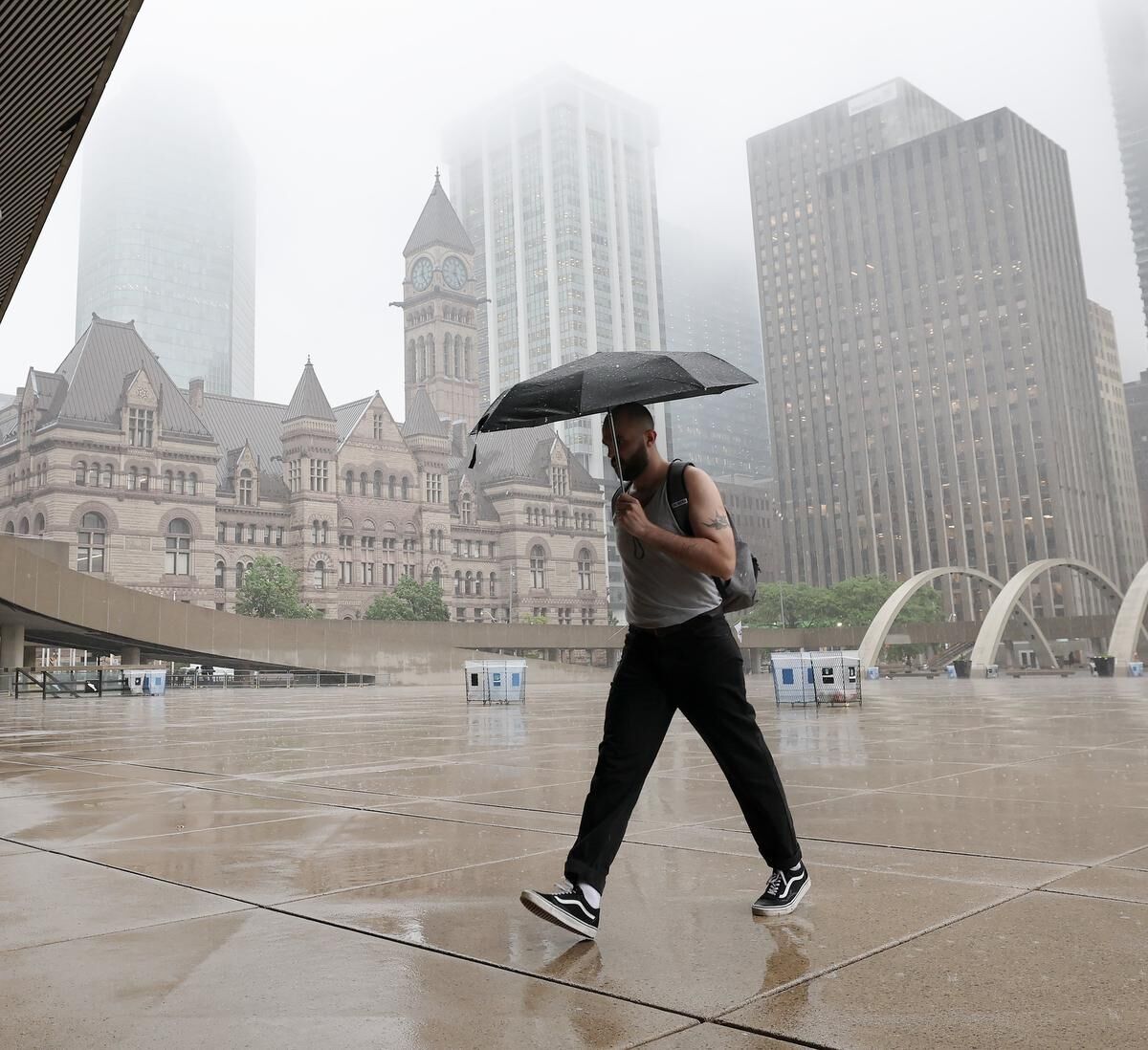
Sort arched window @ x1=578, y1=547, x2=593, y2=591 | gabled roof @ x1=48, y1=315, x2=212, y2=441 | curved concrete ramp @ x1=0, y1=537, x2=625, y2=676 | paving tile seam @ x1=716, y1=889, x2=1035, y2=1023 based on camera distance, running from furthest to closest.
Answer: arched window @ x1=578, y1=547, x2=593, y2=591
gabled roof @ x1=48, y1=315, x2=212, y2=441
curved concrete ramp @ x1=0, y1=537, x2=625, y2=676
paving tile seam @ x1=716, y1=889, x2=1035, y2=1023

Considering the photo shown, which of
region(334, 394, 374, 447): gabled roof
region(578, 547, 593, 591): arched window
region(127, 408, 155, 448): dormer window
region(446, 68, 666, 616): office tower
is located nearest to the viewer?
region(127, 408, 155, 448): dormer window

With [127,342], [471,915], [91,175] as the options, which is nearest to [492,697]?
[471,915]

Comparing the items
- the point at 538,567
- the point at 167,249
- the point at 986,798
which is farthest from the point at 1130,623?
the point at 167,249

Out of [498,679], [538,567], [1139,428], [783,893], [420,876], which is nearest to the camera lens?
[783,893]

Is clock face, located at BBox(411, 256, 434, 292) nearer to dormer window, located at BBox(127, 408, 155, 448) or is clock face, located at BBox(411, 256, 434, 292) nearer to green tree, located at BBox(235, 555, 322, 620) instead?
dormer window, located at BBox(127, 408, 155, 448)

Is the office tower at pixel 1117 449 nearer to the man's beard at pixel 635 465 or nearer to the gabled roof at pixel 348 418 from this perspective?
the gabled roof at pixel 348 418

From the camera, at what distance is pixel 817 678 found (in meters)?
17.8

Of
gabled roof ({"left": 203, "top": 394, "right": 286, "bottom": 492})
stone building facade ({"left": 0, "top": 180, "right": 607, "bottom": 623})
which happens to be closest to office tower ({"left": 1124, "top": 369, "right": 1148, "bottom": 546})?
stone building facade ({"left": 0, "top": 180, "right": 607, "bottom": 623})

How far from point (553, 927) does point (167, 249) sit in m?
197

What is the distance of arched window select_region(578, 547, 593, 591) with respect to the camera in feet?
351

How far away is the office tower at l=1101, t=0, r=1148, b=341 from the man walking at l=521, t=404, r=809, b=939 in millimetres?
194214

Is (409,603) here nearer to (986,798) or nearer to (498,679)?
(498,679)

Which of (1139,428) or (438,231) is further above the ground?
(438,231)

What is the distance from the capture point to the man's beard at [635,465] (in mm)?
3496
